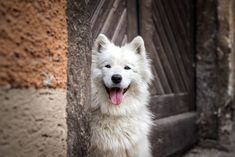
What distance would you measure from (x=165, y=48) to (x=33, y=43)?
3.32 meters

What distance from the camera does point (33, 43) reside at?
51.3 inches

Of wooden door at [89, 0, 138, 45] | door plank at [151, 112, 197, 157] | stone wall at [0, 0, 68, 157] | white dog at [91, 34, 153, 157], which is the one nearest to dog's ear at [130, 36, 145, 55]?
white dog at [91, 34, 153, 157]

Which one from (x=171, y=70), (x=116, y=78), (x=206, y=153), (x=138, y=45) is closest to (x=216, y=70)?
(x=171, y=70)

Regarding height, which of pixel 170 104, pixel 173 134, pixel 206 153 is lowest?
pixel 206 153

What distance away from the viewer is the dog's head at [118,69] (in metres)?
2.82

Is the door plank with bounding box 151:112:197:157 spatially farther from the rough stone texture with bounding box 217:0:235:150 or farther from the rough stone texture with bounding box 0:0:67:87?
the rough stone texture with bounding box 0:0:67:87

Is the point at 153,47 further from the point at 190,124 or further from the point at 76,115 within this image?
the point at 76,115

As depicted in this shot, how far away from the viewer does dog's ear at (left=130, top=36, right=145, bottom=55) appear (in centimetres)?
306

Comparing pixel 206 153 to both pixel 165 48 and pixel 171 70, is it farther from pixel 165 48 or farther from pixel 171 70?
pixel 165 48

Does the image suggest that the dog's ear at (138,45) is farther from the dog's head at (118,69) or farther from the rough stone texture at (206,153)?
Answer: the rough stone texture at (206,153)

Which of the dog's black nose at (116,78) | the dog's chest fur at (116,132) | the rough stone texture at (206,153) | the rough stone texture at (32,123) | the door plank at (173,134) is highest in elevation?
the dog's black nose at (116,78)

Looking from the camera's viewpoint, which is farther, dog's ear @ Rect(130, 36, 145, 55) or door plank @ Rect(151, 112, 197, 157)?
door plank @ Rect(151, 112, 197, 157)

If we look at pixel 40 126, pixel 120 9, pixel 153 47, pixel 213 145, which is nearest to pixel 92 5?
pixel 120 9

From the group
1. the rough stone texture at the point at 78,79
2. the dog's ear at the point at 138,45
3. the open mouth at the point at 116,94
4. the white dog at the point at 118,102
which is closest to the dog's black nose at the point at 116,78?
the white dog at the point at 118,102
